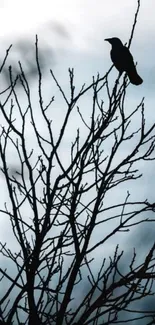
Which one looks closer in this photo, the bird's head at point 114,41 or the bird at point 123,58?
the bird at point 123,58

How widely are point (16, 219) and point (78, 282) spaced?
2.64ft

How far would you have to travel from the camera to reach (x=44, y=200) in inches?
173

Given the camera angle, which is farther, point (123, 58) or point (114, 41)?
point (114, 41)

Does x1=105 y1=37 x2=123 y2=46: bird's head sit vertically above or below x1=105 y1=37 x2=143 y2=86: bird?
above

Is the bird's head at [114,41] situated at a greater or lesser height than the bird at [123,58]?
greater

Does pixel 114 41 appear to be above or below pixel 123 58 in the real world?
above

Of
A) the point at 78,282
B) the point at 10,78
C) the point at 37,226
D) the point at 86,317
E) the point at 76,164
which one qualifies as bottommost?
the point at 86,317

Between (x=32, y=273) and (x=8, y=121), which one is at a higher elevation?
(x=8, y=121)

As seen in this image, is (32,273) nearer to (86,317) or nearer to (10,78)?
(86,317)

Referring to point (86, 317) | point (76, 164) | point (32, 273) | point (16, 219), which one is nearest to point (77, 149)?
point (76, 164)

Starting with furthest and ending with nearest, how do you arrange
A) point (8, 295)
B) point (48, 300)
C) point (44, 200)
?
point (48, 300), point (44, 200), point (8, 295)

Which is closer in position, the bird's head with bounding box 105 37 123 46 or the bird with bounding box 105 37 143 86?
the bird with bounding box 105 37 143 86

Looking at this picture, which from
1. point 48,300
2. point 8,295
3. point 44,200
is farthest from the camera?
point 48,300

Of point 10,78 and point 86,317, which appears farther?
point 10,78
